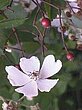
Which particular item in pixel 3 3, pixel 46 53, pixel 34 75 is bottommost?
pixel 46 53

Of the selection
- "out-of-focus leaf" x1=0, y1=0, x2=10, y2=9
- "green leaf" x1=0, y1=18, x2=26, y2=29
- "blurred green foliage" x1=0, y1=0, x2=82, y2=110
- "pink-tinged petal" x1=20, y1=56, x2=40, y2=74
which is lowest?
"blurred green foliage" x1=0, y1=0, x2=82, y2=110

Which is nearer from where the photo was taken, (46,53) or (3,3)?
(3,3)

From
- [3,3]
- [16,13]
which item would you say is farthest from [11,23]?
[16,13]

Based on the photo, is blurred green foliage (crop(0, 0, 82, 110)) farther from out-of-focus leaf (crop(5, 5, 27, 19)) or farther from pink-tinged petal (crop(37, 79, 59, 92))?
pink-tinged petal (crop(37, 79, 59, 92))

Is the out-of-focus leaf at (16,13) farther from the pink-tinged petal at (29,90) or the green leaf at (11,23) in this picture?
the pink-tinged petal at (29,90)

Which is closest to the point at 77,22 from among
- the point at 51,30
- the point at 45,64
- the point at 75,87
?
the point at 51,30

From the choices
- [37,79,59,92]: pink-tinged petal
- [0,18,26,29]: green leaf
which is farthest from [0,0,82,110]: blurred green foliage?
[37,79,59,92]: pink-tinged petal

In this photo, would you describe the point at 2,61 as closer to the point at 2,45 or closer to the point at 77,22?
the point at 2,45

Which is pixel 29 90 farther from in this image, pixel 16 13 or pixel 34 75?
pixel 16 13
